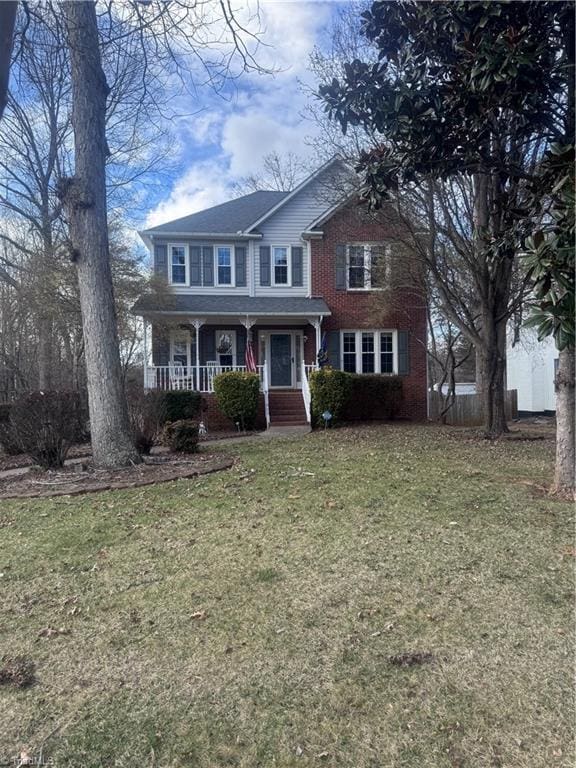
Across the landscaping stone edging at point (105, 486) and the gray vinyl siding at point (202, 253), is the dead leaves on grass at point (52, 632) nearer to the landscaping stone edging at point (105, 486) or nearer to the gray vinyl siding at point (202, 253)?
the landscaping stone edging at point (105, 486)

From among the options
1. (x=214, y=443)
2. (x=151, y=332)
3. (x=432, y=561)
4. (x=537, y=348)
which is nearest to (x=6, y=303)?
(x=151, y=332)

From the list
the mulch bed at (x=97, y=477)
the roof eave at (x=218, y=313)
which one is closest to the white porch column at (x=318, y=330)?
the roof eave at (x=218, y=313)

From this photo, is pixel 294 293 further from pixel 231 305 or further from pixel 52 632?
pixel 52 632

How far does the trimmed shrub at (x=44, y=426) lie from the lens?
7.52m

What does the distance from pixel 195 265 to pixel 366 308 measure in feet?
19.7

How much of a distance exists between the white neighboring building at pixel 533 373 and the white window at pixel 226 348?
1311 cm

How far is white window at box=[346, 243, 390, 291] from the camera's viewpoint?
16.0m

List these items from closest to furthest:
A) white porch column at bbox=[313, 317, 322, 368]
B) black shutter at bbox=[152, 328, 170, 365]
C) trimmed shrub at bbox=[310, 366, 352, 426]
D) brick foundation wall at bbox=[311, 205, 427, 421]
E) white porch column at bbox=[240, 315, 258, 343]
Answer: trimmed shrub at bbox=[310, 366, 352, 426] → white porch column at bbox=[240, 315, 258, 343] → white porch column at bbox=[313, 317, 322, 368] → black shutter at bbox=[152, 328, 170, 365] → brick foundation wall at bbox=[311, 205, 427, 421]

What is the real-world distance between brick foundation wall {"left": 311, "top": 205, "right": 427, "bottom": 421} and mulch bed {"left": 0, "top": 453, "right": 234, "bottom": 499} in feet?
32.2

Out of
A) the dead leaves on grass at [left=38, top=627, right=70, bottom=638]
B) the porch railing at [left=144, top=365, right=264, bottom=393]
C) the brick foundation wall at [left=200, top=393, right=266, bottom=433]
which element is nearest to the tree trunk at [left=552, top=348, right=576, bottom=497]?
the dead leaves on grass at [left=38, top=627, right=70, bottom=638]

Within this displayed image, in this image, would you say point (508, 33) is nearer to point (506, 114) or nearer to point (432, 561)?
point (506, 114)

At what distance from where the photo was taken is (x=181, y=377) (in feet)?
50.3

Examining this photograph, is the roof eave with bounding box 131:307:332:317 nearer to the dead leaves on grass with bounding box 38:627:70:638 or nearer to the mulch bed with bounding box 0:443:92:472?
the mulch bed with bounding box 0:443:92:472

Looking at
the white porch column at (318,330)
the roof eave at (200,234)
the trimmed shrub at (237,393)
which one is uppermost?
the roof eave at (200,234)
